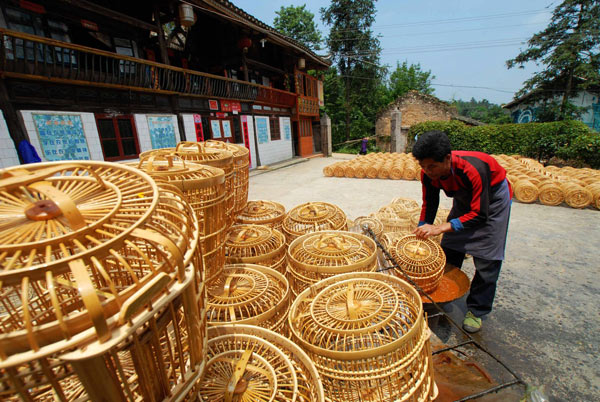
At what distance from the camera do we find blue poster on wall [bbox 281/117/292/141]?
580 inches

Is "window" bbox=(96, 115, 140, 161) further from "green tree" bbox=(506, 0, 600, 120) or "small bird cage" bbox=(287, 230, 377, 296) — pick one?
"green tree" bbox=(506, 0, 600, 120)

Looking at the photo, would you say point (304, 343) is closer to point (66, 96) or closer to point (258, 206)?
point (258, 206)

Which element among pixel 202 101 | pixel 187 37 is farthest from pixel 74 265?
pixel 187 37

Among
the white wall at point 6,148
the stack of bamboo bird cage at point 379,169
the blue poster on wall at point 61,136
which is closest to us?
the white wall at point 6,148

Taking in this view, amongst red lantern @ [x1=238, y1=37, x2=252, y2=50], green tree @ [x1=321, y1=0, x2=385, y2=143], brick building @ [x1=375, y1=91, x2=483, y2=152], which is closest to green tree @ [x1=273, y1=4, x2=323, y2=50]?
green tree @ [x1=321, y1=0, x2=385, y2=143]

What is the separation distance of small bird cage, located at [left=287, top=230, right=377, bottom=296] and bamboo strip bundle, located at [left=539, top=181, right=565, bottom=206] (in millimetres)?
6113

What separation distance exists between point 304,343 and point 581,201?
7453 millimetres

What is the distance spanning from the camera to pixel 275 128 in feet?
45.9

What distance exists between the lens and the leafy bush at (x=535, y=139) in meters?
9.57

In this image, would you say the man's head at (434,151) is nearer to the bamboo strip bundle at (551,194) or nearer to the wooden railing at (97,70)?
the bamboo strip bundle at (551,194)

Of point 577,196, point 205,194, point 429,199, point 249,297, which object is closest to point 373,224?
point 429,199

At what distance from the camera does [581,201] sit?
5512 mm

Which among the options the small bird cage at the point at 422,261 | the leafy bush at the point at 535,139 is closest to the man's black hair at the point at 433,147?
the small bird cage at the point at 422,261

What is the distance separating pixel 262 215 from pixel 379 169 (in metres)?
7.20
